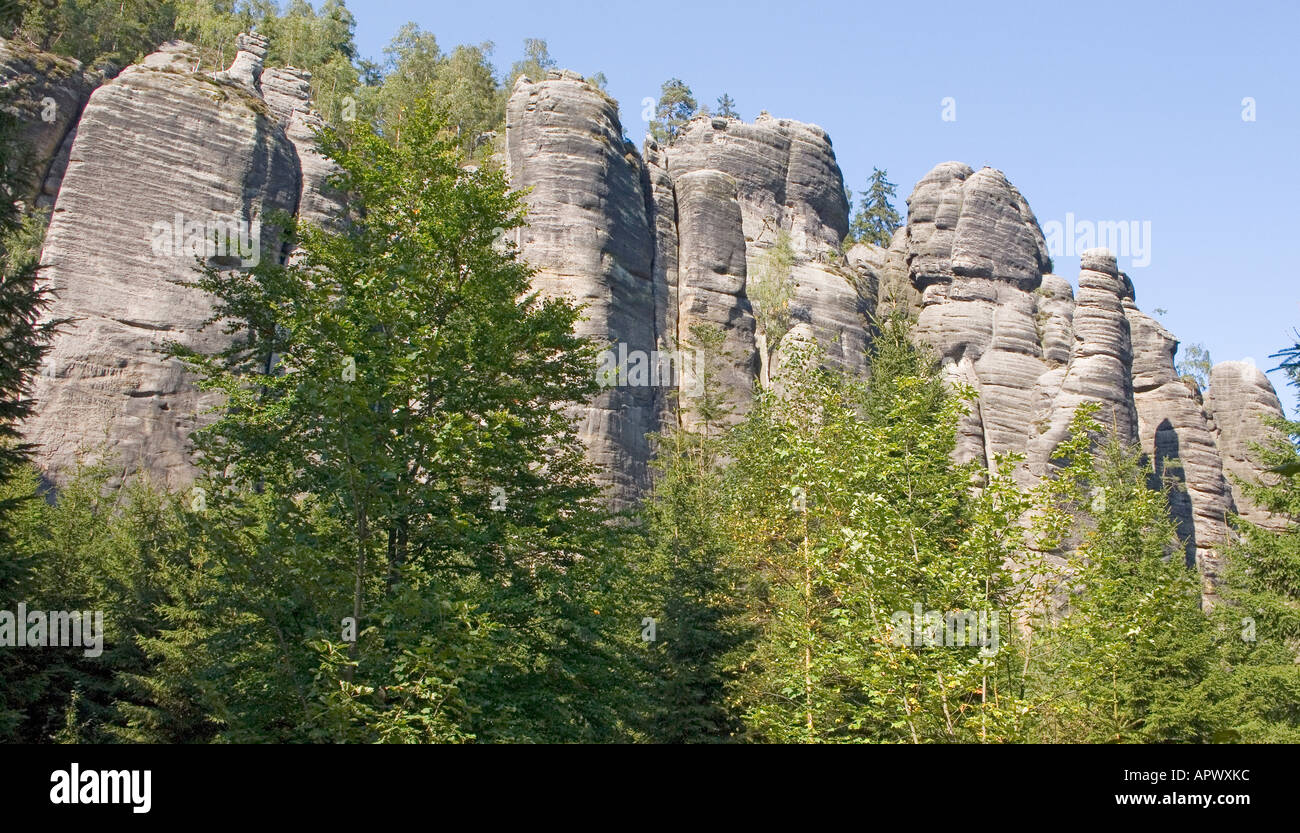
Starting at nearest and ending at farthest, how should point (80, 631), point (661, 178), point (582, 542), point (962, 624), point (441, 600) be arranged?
point (962, 624), point (441, 600), point (582, 542), point (80, 631), point (661, 178)

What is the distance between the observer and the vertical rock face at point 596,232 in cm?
4191

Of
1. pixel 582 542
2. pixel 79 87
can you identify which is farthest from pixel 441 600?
pixel 79 87

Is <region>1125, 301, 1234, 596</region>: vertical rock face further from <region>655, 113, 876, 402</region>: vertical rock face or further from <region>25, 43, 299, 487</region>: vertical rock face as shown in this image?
<region>25, 43, 299, 487</region>: vertical rock face

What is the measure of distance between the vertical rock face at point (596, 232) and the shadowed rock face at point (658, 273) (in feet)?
0.38

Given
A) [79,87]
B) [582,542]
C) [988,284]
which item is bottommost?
[582,542]

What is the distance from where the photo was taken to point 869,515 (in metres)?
13.0

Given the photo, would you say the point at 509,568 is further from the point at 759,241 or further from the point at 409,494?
the point at 759,241

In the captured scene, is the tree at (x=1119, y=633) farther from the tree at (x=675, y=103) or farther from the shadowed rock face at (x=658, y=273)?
the tree at (x=675, y=103)

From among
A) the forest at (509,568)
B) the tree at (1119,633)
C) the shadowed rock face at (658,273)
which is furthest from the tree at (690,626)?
the shadowed rock face at (658,273)

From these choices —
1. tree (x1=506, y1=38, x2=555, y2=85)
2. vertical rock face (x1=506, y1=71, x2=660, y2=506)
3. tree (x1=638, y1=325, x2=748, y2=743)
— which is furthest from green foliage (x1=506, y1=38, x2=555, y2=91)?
tree (x1=638, y1=325, x2=748, y2=743)

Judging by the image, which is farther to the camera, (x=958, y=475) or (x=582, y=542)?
(x=582, y=542)

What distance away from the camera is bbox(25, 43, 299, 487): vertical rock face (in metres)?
34.6
